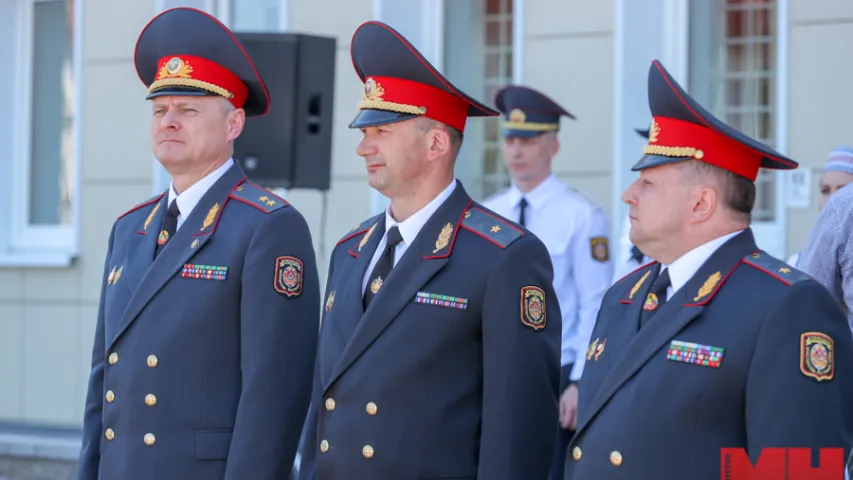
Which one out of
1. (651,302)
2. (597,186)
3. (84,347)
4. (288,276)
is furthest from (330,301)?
(84,347)

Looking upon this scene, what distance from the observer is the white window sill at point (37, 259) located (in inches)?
361

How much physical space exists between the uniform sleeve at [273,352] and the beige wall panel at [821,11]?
3962 mm

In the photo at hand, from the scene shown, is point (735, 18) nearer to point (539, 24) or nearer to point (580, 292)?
point (539, 24)

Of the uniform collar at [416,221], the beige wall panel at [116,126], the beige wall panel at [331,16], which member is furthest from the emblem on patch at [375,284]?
the beige wall panel at [116,126]

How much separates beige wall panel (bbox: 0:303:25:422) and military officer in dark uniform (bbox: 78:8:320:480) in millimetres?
5481

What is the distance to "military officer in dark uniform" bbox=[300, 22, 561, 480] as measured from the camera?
11.6ft

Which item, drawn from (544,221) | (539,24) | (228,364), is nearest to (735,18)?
(539,24)

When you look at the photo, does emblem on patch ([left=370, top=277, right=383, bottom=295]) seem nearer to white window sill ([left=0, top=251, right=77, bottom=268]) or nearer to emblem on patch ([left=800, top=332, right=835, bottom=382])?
emblem on patch ([left=800, top=332, right=835, bottom=382])

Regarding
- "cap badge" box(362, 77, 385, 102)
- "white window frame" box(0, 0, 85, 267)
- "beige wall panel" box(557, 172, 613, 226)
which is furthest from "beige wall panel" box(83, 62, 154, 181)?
"cap badge" box(362, 77, 385, 102)

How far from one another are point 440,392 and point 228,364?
0.70 meters

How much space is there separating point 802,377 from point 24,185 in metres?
7.84

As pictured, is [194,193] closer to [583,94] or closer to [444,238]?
[444,238]

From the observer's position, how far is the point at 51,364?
930 cm

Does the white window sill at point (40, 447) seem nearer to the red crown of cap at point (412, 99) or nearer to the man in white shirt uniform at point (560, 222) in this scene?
the man in white shirt uniform at point (560, 222)
